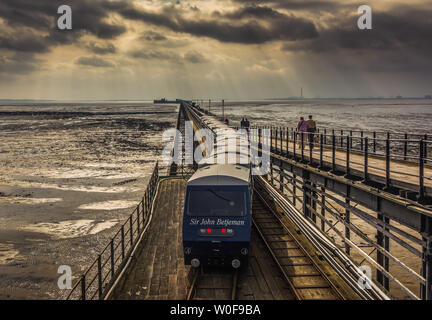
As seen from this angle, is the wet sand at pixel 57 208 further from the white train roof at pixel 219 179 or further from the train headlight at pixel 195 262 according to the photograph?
the white train roof at pixel 219 179

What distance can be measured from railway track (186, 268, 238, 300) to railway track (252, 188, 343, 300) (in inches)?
62.5

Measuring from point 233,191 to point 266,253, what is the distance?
298cm

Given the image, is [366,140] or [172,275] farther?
[366,140]

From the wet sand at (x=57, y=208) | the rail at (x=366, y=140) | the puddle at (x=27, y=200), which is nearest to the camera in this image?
the rail at (x=366, y=140)

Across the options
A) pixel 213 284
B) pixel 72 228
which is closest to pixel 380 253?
pixel 213 284

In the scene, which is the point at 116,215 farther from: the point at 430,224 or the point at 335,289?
the point at 430,224

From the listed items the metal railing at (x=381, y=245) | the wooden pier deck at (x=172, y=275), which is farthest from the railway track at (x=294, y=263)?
the metal railing at (x=381, y=245)

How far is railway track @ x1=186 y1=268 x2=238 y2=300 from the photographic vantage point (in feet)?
34.6

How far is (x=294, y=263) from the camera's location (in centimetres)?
1267

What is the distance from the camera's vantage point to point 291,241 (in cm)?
1481

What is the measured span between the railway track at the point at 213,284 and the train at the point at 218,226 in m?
0.36

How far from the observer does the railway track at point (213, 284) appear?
34.6ft

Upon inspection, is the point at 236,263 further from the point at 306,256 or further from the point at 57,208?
the point at 57,208

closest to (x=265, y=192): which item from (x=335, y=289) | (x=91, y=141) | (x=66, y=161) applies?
(x=335, y=289)
